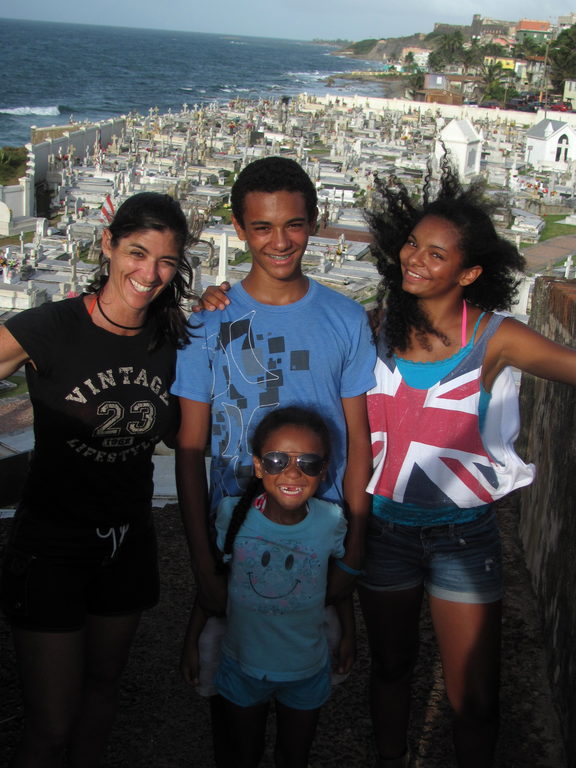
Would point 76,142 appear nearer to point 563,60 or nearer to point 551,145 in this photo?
point 551,145

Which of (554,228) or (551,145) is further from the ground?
(551,145)

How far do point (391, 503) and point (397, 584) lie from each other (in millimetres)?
277

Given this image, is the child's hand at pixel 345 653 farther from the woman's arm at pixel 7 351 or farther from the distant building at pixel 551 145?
the distant building at pixel 551 145

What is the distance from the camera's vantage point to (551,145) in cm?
5009

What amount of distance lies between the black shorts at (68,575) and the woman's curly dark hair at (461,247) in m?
1.17

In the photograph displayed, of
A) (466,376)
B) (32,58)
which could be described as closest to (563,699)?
(466,376)

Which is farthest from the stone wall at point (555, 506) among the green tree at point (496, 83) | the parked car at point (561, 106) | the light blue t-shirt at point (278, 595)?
the green tree at point (496, 83)

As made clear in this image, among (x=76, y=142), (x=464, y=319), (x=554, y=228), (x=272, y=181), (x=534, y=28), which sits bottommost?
(x=554, y=228)

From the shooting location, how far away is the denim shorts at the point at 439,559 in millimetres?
2859

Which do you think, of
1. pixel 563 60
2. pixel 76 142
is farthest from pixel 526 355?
pixel 563 60

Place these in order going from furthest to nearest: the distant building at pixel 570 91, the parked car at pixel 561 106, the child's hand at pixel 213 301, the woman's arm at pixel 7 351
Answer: the distant building at pixel 570 91 < the parked car at pixel 561 106 < the child's hand at pixel 213 301 < the woman's arm at pixel 7 351

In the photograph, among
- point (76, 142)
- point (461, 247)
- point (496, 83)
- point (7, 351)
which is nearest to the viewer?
point (7, 351)

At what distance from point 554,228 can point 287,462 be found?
3371 centimetres

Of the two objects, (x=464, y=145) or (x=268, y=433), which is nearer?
(x=268, y=433)
